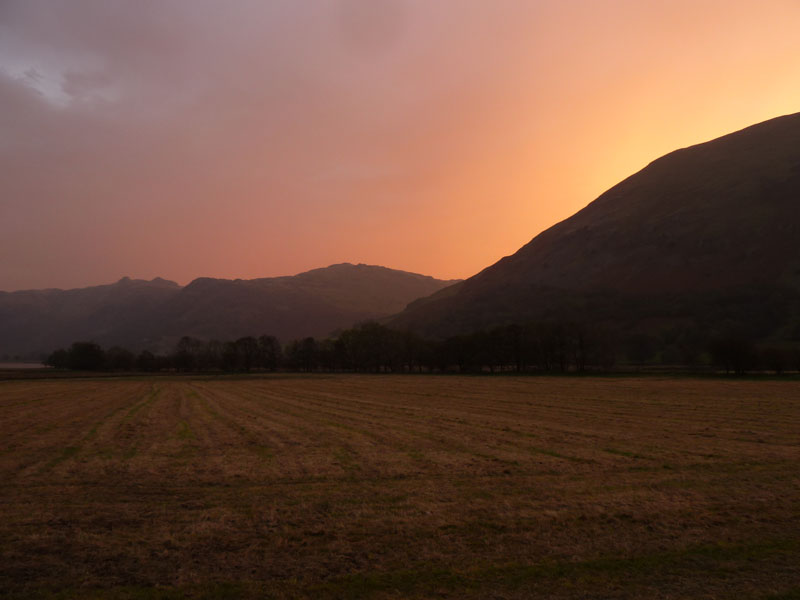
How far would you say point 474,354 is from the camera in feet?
493

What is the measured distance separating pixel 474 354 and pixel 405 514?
454 feet

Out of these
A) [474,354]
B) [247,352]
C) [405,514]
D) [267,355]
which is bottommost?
[405,514]

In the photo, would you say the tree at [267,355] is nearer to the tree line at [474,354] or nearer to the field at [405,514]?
the tree line at [474,354]

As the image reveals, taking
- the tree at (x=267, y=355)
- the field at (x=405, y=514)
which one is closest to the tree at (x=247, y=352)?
the tree at (x=267, y=355)

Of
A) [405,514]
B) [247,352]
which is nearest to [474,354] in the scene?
[247,352]

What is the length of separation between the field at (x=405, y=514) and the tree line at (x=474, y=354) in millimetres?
99782

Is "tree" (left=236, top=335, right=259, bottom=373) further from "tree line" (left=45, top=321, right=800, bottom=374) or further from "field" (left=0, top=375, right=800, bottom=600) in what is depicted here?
"field" (left=0, top=375, right=800, bottom=600)

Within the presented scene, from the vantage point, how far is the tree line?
11094 centimetres

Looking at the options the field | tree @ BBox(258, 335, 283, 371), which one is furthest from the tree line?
the field

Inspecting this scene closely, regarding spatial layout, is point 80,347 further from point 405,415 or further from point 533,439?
point 533,439

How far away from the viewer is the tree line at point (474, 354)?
111 metres

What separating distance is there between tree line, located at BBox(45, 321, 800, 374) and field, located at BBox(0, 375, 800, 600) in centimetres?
9978

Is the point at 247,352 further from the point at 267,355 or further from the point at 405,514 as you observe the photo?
the point at 405,514

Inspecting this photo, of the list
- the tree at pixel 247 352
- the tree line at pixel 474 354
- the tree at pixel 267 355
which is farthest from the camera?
the tree at pixel 267 355
